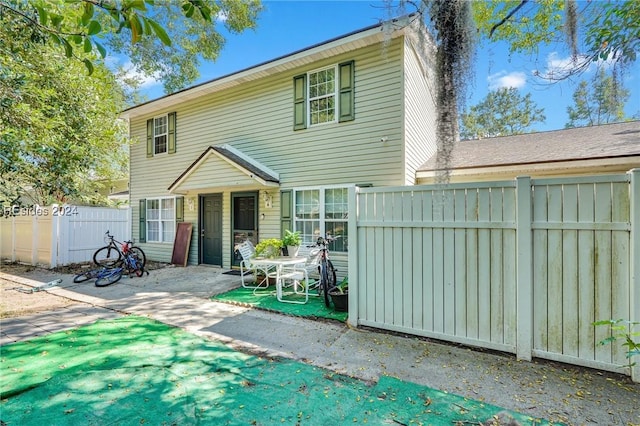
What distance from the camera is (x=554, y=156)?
21.3 feet

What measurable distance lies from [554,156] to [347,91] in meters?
4.58

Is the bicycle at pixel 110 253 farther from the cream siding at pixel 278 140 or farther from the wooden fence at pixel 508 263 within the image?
the wooden fence at pixel 508 263

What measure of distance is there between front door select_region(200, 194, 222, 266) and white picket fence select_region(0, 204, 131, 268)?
3.70m

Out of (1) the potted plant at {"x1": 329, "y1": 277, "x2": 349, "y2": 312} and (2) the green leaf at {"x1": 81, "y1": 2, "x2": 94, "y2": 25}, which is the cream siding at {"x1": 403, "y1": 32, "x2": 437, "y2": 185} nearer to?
(1) the potted plant at {"x1": 329, "y1": 277, "x2": 349, "y2": 312}

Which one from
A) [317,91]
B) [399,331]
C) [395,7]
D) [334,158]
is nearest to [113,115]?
[317,91]

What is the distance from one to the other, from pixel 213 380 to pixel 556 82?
5.07m

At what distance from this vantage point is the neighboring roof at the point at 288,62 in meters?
6.38

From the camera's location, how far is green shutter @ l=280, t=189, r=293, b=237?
768 cm

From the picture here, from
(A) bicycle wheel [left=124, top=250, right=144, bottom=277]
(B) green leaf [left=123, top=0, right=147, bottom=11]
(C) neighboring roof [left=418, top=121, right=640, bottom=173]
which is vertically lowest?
(A) bicycle wheel [left=124, top=250, right=144, bottom=277]

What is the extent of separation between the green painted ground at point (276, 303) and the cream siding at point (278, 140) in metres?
2.10

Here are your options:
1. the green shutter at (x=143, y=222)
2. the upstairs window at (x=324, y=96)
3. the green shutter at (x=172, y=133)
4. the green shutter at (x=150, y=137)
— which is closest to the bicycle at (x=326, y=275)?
the upstairs window at (x=324, y=96)

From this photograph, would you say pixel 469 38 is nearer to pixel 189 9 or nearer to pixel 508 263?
pixel 508 263

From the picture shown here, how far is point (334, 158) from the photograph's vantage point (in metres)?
7.16

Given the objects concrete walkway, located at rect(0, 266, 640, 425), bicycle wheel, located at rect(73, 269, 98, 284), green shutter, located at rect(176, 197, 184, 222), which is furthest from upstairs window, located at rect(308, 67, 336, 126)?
bicycle wheel, located at rect(73, 269, 98, 284)
